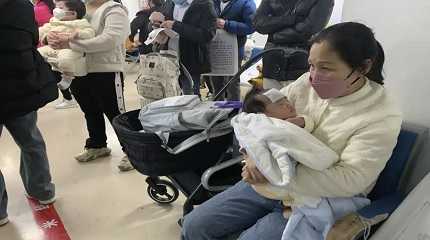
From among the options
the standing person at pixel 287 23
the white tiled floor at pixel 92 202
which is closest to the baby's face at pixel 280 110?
the standing person at pixel 287 23

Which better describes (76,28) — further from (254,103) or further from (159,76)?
(254,103)

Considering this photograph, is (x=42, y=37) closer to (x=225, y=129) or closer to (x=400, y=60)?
(x=225, y=129)

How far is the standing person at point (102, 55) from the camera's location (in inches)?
89.4

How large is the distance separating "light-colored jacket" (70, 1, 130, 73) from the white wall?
1421 millimetres

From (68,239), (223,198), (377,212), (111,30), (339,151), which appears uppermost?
(111,30)

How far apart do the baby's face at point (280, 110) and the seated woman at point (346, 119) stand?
74 millimetres

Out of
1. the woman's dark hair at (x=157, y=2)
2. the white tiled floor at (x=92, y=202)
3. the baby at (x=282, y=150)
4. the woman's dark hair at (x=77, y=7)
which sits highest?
the woman's dark hair at (x=77, y=7)

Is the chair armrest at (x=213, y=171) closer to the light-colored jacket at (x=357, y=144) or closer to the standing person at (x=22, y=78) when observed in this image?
the light-colored jacket at (x=357, y=144)

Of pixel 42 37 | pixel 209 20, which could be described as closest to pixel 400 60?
pixel 209 20

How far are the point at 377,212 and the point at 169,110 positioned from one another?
38.1 inches

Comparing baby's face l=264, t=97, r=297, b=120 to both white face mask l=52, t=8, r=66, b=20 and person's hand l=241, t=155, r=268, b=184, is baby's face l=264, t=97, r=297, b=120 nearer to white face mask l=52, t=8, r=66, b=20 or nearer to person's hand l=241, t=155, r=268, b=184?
person's hand l=241, t=155, r=268, b=184

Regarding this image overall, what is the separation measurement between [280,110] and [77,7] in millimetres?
1697

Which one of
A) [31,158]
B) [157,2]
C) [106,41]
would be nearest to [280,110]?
[106,41]

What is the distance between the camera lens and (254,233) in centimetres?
124
